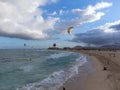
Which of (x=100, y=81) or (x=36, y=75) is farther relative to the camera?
(x=36, y=75)

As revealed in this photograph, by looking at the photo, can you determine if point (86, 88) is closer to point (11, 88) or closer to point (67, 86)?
point (67, 86)

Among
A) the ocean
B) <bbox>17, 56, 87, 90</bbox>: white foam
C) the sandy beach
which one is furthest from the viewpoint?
the ocean

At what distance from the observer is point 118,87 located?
1546cm

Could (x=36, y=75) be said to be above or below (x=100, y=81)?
below

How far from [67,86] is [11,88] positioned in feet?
15.8

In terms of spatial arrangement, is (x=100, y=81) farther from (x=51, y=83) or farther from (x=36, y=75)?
(x=36, y=75)

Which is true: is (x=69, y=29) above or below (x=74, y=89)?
above

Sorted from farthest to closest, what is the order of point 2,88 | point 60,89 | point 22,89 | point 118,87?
point 2,88 < point 22,89 < point 60,89 < point 118,87

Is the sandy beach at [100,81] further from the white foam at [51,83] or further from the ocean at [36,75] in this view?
the ocean at [36,75]

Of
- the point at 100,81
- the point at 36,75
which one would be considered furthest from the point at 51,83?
the point at 36,75

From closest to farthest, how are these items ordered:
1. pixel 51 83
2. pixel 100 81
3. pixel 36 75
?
pixel 100 81 → pixel 51 83 → pixel 36 75

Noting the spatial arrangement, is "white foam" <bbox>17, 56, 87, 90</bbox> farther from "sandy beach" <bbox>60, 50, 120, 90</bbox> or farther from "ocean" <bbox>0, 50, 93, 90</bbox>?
"sandy beach" <bbox>60, 50, 120, 90</bbox>

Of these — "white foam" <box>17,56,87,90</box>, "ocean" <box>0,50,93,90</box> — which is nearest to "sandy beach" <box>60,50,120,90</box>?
"white foam" <box>17,56,87,90</box>

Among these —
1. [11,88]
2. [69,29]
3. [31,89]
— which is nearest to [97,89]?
[31,89]
